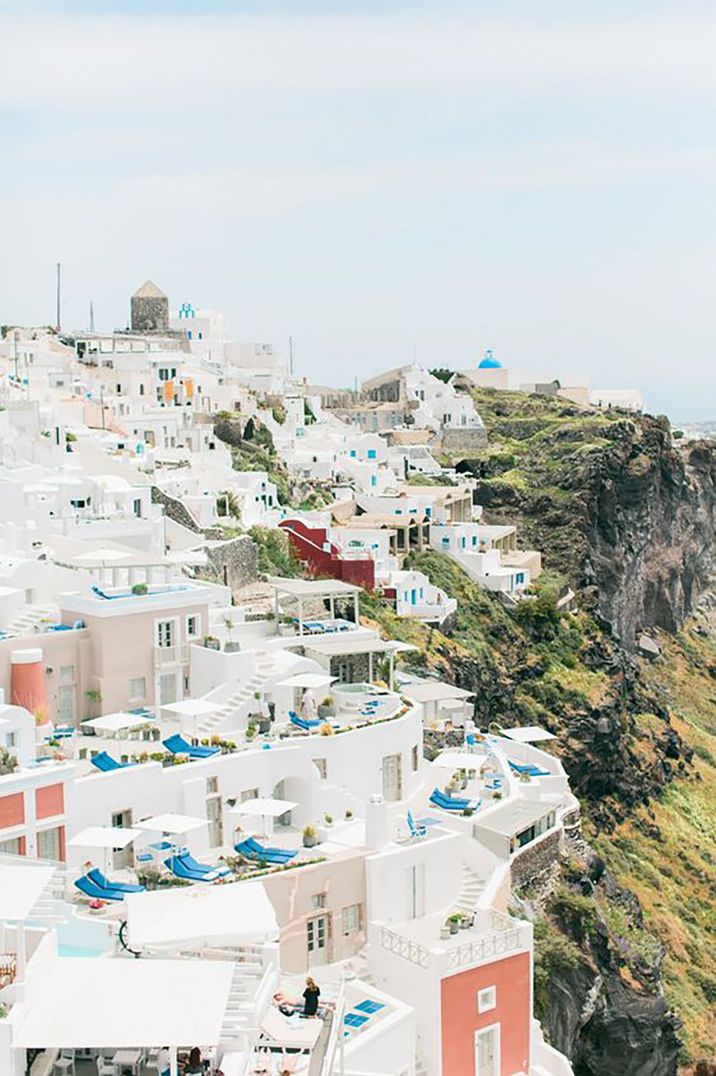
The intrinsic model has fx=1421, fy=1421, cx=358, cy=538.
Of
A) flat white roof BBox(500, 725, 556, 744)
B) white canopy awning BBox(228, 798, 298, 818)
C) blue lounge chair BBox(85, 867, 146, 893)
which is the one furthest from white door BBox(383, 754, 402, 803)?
flat white roof BBox(500, 725, 556, 744)

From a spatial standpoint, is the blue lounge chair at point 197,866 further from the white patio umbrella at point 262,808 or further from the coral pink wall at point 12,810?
the coral pink wall at point 12,810

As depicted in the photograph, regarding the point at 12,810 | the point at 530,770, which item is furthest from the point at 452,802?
the point at 12,810

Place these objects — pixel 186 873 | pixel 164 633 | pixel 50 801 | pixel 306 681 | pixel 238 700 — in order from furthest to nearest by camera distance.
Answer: pixel 164 633 < pixel 306 681 < pixel 238 700 < pixel 186 873 < pixel 50 801

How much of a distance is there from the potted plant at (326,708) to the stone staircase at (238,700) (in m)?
1.26

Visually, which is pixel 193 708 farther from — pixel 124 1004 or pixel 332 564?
pixel 332 564

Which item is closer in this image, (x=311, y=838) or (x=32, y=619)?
(x=311, y=838)

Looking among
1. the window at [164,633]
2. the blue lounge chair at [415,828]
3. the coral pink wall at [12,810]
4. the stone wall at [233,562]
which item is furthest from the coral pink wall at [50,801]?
the stone wall at [233,562]

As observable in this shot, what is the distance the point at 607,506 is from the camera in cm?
7131

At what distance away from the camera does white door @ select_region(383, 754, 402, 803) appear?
1108 inches

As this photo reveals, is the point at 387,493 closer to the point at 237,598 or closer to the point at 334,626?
the point at 237,598

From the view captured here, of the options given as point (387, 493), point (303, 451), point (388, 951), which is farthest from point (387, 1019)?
point (303, 451)

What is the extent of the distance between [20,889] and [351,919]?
9.17m

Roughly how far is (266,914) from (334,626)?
48.9ft

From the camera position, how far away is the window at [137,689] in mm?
28938
